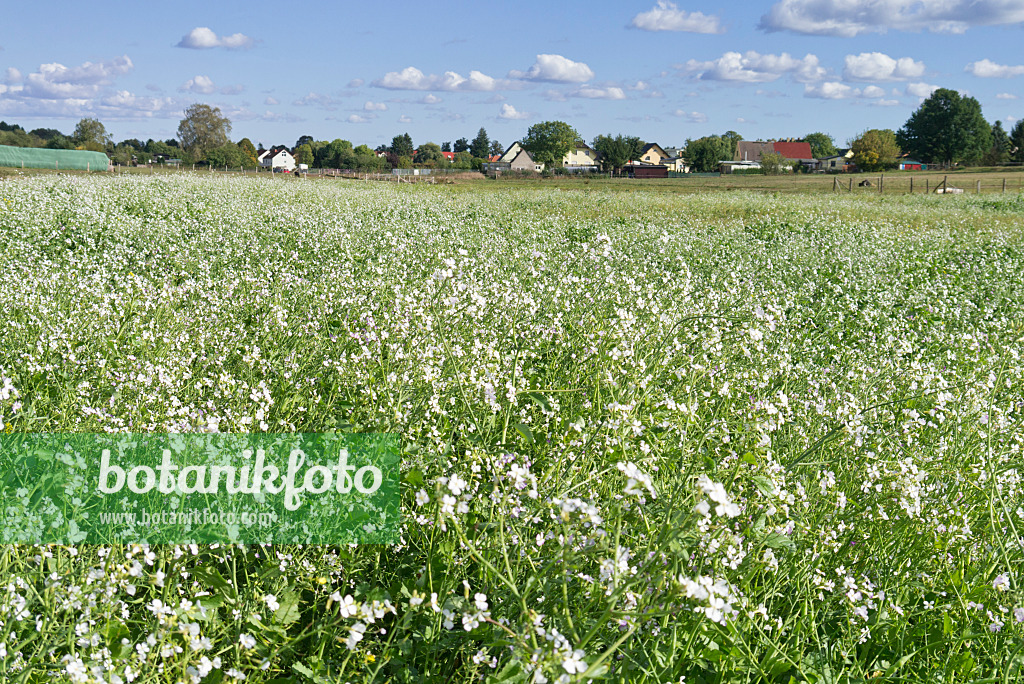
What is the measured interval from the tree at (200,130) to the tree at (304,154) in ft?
138

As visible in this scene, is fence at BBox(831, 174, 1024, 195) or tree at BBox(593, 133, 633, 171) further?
tree at BBox(593, 133, 633, 171)

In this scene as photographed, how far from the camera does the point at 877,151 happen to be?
11331 cm

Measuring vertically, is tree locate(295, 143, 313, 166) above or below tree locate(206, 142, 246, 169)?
above

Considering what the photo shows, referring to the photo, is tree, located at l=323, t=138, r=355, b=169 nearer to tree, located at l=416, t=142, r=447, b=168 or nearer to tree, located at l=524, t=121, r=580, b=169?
tree, located at l=416, t=142, r=447, b=168

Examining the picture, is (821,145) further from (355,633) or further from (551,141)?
(355,633)

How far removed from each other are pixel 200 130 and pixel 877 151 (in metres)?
111

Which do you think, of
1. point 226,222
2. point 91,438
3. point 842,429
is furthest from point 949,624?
point 226,222

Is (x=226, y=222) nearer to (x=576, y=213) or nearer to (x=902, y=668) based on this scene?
(x=576, y=213)

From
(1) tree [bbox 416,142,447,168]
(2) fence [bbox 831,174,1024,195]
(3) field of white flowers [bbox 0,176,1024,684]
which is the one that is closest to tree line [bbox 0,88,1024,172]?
(1) tree [bbox 416,142,447,168]

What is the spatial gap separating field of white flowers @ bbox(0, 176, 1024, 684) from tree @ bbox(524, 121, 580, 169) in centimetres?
10822

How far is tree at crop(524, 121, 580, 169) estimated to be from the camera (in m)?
112

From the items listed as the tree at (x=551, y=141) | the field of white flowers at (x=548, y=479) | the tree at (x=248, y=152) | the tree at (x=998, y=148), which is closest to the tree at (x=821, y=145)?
the tree at (x=998, y=148)

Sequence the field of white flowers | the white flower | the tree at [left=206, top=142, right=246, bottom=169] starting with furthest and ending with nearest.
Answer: the tree at [left=206, top=142, right=246, bottom=169], the field of white flowers, the white flower

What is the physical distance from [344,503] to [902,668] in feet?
8.37
